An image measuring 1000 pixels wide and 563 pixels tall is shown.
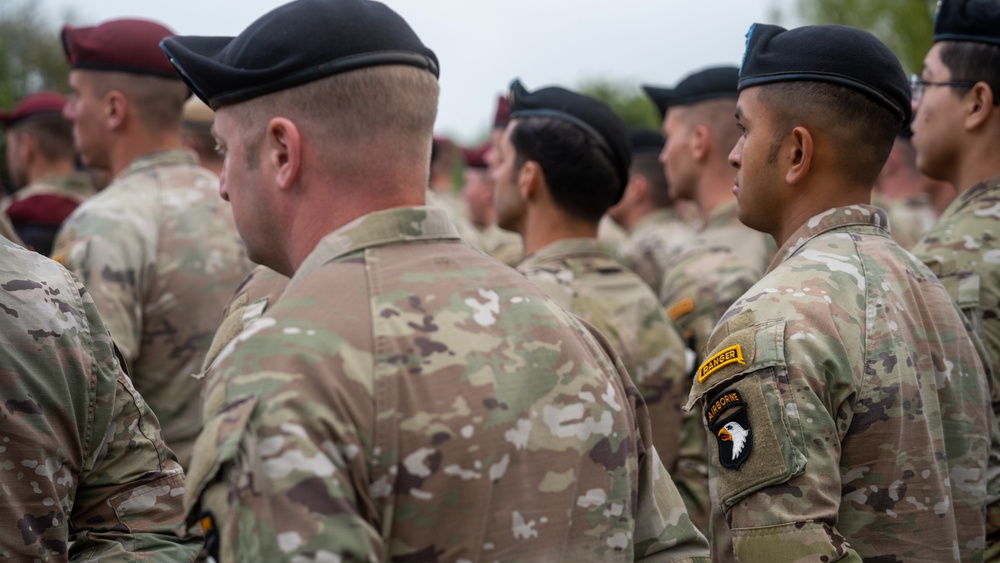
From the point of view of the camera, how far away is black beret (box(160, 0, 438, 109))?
1.95 m

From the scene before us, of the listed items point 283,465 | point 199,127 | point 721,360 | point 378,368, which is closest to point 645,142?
point 199,127

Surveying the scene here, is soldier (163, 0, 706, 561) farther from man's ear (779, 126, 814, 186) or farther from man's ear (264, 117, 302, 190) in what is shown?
man's ear (779, 126, 814, 186)

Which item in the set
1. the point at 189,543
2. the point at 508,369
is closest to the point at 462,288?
the point at 508,369

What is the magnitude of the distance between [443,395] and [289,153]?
1.88 ft

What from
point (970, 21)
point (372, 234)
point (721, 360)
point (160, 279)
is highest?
point (970, 21)

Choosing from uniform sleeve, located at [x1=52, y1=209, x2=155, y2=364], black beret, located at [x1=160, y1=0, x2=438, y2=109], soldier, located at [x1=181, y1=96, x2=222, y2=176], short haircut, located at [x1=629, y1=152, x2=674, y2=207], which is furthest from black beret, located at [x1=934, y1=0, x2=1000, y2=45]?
short haircut, located at [x1=629, y1=152, x2=674, y2=207]

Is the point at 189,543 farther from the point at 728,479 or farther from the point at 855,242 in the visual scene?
the point at 855,242

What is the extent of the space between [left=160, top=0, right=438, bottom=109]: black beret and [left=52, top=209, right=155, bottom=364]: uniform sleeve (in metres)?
2.25

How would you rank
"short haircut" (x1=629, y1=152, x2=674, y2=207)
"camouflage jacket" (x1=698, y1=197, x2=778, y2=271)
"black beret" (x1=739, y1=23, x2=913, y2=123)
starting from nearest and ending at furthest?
"black beret" (x1=739, y1=23, x2=913, y2=123), "camouflage jacket" (x1=698, y1=197, x2=778, y2=271), "short haircut" (x1=629, y1=152, x2=674, y2=207)

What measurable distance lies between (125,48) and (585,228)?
230cm

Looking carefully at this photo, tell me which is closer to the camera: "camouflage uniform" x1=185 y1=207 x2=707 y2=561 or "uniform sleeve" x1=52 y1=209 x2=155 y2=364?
"camouflage uniform" x1=185 y1=207 x2=707 y2=561

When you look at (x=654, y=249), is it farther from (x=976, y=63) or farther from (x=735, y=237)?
(x=976, y=63)

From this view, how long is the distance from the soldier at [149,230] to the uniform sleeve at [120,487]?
1702 millimetres

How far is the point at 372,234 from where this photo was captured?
195 cm
